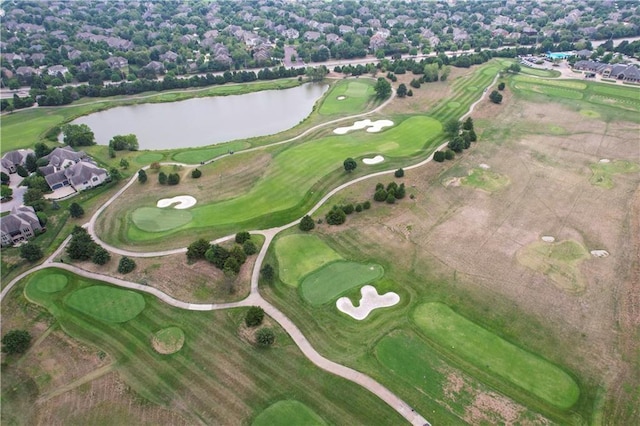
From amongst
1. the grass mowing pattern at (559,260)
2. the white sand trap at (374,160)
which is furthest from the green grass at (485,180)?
the grass mowing pattern at (559,260)

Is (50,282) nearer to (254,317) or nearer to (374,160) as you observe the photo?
(254,317)

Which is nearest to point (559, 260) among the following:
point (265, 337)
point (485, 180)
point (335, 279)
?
point (485, 180)

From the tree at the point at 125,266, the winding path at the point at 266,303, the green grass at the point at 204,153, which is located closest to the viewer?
the winding path at the point at 266,303

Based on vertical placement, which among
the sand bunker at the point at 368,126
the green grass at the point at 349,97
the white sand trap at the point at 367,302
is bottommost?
the white sand trap at the point at 367,302

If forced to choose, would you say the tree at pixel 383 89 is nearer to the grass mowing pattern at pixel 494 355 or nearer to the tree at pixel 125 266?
the grass mowing pattern at pixel 494 355

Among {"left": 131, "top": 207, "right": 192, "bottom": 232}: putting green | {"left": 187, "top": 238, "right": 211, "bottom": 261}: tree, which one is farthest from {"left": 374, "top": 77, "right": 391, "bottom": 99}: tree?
{"left": 187, "top": 238, "right": 211, "bottom": 261}: tree

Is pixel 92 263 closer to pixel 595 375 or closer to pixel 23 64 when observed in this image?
pixel 595 375
